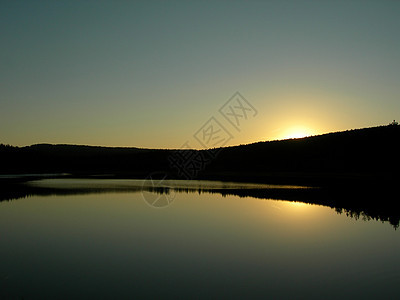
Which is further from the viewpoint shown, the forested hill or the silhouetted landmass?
the forested hill

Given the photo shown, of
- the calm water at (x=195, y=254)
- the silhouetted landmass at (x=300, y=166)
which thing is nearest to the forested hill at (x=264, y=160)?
the silhouetted landmass at (x=300, y=166)

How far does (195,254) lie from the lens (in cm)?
1130

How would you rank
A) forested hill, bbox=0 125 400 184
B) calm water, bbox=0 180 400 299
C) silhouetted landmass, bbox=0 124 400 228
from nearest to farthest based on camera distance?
calm water, bbox=0 180 400 299 < silhouetted landmass, bbox=0 124 400 228 < forested hill, bbox=0 125 400 184

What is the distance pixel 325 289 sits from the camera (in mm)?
8273

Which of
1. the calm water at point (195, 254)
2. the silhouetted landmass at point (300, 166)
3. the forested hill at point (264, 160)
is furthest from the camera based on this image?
the forested hill at point (264, 160)

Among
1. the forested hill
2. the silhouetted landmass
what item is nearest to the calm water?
the silhouetted landmass

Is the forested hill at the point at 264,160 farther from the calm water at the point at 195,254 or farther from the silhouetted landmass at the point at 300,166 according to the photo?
the calm water at the point at 195,254

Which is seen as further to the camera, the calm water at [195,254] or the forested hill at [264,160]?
the forested hill at [264,160]

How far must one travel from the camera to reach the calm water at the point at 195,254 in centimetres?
828

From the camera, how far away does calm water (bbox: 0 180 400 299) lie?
27.2 ft

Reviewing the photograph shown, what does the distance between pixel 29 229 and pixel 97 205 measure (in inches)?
295

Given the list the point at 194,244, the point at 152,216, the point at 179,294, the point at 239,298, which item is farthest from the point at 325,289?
the point at 152,216

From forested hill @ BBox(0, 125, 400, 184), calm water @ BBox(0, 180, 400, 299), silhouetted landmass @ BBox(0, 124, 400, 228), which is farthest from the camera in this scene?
forested hill @ BBox(0, 125, 400, 184)

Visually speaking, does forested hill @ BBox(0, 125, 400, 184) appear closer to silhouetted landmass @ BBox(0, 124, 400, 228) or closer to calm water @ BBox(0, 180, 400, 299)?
silhouetted landmass @ BBox(0, 124, 400, 228)
